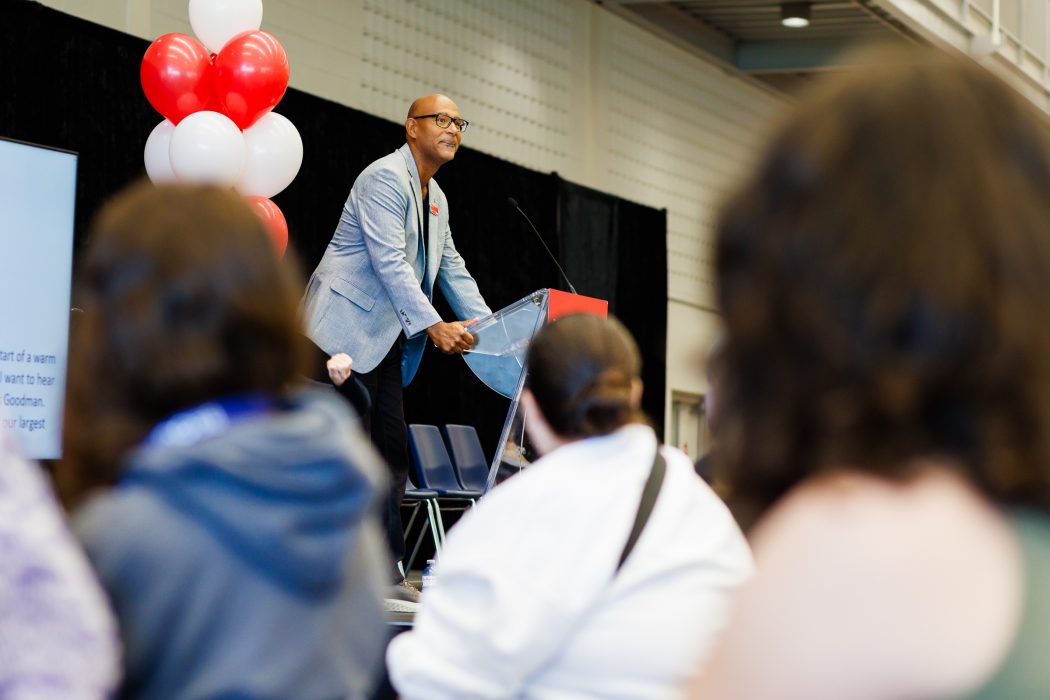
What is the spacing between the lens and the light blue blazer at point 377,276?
169 inches

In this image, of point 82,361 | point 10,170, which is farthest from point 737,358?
point 10,170

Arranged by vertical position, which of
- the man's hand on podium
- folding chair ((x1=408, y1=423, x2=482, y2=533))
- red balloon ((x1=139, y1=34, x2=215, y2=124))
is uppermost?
red balloon ((x1=139, y1=34, x2=215, y2=124))

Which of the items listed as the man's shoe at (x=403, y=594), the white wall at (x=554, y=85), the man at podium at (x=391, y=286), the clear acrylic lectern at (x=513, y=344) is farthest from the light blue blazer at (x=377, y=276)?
the white wall at (x=554, y=85)

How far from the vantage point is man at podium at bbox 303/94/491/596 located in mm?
4270

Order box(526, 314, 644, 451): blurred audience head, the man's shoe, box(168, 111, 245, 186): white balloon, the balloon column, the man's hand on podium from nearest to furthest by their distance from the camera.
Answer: box(526, 314, 644, 451): blurred audience head, the man's shoe, the man's hand on podium, box(168, 111, 245, 186): white balloon, the balloon column

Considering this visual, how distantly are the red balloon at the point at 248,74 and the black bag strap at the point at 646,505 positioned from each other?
339cm

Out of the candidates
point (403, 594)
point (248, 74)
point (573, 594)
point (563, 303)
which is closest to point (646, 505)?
point (573, 594)

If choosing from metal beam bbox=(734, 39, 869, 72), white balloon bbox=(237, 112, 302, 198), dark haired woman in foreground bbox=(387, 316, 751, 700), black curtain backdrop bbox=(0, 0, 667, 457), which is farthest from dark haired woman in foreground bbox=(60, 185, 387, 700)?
metal beam bbox=(734, 39, 869, 72)

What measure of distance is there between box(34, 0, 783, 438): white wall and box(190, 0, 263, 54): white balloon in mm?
1528

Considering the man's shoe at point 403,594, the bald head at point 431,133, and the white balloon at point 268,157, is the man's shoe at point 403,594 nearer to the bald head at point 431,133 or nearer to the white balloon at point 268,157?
the bald head at point 431,133

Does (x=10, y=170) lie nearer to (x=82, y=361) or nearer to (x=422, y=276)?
(x=422, y=276)

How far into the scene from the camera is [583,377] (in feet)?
6.25

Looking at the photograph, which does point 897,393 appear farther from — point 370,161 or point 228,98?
point 370,161

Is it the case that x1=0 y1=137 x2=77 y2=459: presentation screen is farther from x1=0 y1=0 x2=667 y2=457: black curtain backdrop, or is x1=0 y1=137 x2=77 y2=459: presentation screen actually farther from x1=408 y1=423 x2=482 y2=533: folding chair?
x1=408 y1=423 x2=482 y2=533: folding chair
